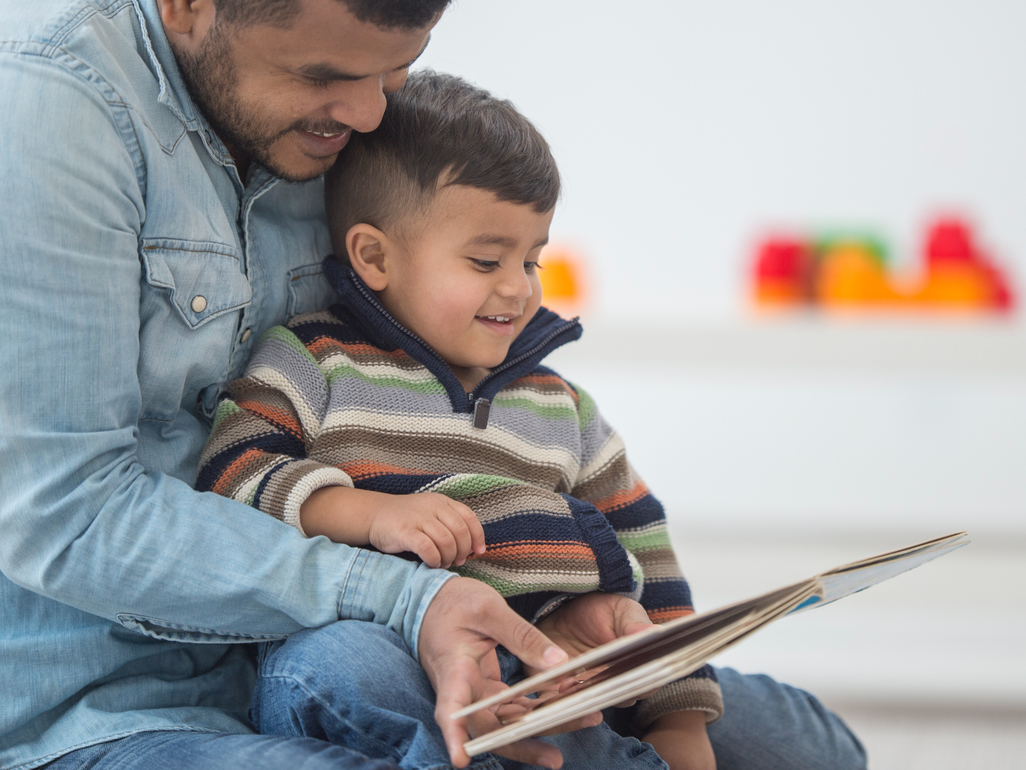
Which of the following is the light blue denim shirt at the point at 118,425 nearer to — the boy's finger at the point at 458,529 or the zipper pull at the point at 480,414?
the boy's finger at the point at 458,529

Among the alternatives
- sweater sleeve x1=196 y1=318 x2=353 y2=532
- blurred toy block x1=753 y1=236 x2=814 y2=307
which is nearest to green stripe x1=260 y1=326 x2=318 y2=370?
sweater sleeve x1=196 y1=318 x2=353 y2=532

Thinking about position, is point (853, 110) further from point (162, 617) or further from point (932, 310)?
point (162, 617)

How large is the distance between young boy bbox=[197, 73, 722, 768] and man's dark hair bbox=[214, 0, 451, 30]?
0.19 metres

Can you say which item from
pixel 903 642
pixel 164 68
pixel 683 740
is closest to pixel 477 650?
pixel 683 740

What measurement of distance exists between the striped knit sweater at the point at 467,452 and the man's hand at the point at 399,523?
28 mm

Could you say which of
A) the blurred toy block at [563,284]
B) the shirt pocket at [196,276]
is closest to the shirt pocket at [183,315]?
the shirt pocket at [196,276]

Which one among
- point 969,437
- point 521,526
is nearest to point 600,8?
point 969,437

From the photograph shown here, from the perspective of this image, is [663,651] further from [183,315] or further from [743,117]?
[743,117]

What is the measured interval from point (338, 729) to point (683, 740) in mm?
386

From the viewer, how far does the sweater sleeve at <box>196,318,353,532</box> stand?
85cm

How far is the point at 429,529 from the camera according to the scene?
2.73ft

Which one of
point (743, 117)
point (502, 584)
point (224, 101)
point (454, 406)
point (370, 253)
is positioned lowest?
point (502, 584)

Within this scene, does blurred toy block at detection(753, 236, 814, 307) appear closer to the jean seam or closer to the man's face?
the man's face

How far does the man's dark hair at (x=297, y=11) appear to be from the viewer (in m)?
0.84
